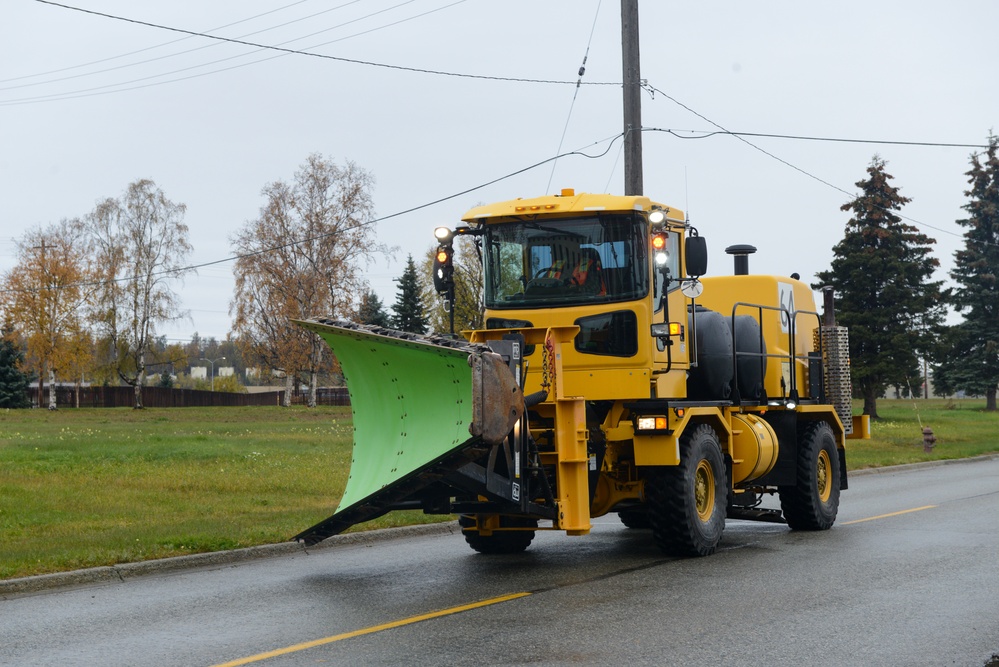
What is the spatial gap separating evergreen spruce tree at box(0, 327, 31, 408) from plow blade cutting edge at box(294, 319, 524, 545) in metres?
69.5

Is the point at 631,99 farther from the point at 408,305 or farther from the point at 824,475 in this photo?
the point at 408,305

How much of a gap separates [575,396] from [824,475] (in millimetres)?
5141

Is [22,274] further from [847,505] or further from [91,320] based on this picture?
[847,505]

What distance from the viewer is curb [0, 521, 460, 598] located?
10.2m

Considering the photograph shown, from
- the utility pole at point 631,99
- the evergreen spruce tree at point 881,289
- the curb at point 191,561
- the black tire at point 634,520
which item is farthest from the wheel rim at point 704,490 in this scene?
the evergreen spruce tree at point 881,289

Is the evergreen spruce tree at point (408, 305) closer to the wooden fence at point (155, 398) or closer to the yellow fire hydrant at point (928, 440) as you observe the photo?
the wooden fence at point (155, 398)

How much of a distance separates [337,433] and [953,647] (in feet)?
102

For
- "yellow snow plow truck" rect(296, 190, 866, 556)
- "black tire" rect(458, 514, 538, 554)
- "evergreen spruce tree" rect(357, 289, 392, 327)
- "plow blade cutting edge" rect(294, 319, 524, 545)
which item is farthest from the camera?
"evergreen spruce tree" rect(357, 289, 392, 327)

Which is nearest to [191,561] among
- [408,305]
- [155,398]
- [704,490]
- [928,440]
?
[704,490]

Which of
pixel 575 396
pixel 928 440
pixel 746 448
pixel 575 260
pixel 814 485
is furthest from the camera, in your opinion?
pixel 928 440

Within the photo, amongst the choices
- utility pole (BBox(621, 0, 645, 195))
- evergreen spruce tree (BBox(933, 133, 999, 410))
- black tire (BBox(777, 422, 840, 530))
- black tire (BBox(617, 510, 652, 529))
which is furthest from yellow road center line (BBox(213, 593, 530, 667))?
evergreen spruce tree (BBox(933, 133, 999, 410))

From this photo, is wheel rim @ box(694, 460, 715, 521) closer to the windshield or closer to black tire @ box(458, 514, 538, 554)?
black tire @ box(458, 514, 538, 554)

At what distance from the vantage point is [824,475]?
14922 millimetres

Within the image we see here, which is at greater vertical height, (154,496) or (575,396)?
(575,396)
